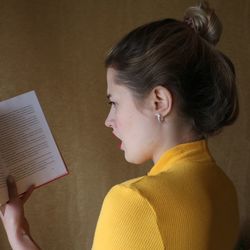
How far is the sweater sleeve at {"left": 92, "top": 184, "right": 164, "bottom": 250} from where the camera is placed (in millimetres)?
554

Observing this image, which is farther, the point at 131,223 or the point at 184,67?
the point at 184,67

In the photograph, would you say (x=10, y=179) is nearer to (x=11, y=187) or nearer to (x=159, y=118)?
(x=11, y=187)

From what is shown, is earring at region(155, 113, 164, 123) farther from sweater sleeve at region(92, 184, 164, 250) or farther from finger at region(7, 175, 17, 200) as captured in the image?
finger at region(7, 175, 17, 200)

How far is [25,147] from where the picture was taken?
0.91 meters

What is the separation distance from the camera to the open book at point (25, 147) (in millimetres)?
881

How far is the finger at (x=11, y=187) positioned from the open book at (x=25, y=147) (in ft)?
0.03

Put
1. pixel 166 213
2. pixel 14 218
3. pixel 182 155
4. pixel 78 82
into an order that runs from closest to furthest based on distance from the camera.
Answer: pixel 166 213
pixel 182 155
pixel 14 218
pixel 78 82

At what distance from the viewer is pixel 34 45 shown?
1251mm

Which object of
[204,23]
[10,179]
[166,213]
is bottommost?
[166,213]

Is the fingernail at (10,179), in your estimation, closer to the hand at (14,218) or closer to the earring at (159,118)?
the hand at (14,218)

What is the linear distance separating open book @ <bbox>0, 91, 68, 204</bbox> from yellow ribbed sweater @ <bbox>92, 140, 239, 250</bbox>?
0.36 m

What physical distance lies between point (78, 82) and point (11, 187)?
0.53 m

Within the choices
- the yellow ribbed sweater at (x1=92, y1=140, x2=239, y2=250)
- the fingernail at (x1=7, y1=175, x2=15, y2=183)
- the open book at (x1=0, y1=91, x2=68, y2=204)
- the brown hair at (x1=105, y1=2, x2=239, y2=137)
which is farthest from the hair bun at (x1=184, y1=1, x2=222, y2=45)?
the fingernail at (x1=7, y1=175, x2=15, y2=183)

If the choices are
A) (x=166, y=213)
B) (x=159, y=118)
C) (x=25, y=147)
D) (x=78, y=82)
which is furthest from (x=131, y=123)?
(x=78, y=82)
